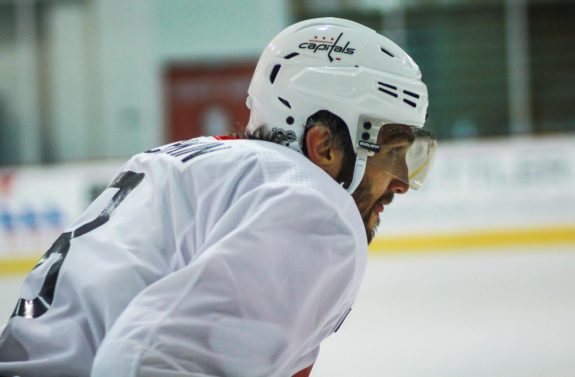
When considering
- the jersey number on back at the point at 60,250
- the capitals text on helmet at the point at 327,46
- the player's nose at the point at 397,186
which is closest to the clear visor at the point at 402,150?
the player's nose at the point at 397,186

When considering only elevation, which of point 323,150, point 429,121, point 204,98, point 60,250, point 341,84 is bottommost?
point 204,98

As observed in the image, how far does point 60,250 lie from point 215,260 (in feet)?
1.16

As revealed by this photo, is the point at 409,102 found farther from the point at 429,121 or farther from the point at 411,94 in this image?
the point at 429,121

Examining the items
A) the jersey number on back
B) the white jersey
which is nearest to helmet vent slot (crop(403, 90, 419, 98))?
the white jersey

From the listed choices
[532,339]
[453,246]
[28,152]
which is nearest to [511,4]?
[453,246]

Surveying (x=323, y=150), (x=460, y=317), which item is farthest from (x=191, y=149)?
(x=460, y=317)

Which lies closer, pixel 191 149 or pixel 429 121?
pixel 191 149

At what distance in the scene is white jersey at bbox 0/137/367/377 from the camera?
49.3 inches

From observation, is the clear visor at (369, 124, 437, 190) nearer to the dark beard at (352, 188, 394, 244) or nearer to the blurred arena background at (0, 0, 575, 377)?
the dark beard at (352, 188, 394, 244)

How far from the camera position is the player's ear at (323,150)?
161 cm

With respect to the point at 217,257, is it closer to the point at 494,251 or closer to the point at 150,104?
the point at 494,251

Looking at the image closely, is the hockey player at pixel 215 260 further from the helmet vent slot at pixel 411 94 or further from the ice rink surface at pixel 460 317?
the ice rink surface at pixel 460 317

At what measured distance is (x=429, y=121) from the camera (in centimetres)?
768

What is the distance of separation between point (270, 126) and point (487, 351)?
189cm
